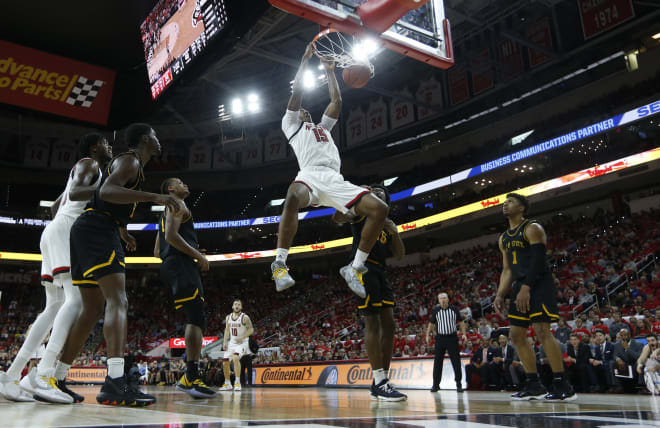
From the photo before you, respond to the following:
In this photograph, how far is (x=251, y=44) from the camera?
17.7 m

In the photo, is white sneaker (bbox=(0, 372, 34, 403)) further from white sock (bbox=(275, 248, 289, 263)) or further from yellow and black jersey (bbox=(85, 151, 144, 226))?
white sock (bbox=(275, 248, 289, 263))

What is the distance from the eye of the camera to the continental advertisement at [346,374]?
973cm

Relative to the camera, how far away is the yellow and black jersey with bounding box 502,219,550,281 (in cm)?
484

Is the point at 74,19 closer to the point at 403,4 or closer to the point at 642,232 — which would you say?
the point at 403,4

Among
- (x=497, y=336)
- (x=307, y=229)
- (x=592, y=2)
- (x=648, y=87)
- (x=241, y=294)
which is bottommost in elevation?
(x=497, y=336)

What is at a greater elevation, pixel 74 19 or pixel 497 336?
pixel 74 19

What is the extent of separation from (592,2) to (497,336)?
1291cm

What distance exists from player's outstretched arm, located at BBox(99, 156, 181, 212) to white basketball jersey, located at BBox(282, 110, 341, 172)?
1.32 metres

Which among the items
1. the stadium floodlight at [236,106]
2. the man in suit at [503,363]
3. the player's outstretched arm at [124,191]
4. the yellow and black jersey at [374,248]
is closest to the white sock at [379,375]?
the yellow and black jersey at [374,248]

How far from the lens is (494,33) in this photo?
18.2m

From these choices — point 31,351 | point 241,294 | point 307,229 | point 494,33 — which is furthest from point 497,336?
point 241,294

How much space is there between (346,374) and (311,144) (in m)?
8.25

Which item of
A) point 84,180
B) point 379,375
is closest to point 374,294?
point 379,375

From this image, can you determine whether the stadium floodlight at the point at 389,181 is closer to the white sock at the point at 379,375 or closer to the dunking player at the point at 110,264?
the white sock at the point at 379,375
